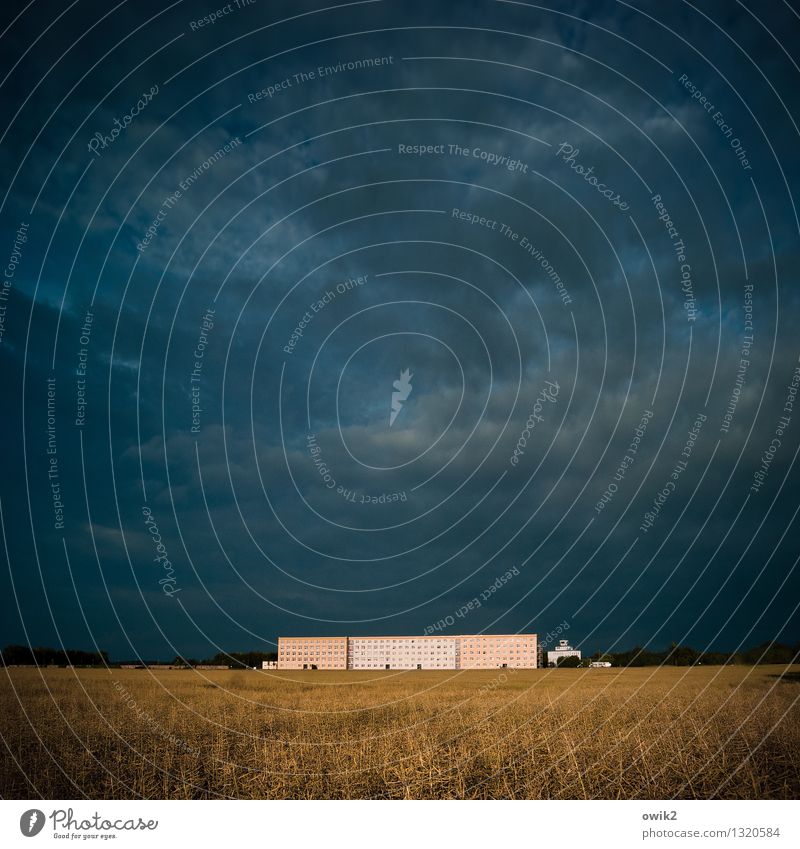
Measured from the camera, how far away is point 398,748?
18859mm

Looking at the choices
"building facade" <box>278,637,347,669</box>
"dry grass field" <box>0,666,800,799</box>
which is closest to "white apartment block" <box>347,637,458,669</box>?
"building facade" <box>278,637,347,669</box>

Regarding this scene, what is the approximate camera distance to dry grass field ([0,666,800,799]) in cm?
1513

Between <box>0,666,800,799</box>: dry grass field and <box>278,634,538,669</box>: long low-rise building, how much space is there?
7839 centimetres

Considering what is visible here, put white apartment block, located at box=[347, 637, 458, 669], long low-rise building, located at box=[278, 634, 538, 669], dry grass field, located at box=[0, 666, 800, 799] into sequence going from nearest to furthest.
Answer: dry grass field, located at box=[0, 666, 800, 799] → long low-rise building, located at box=[278, 634, 538, 669] → white apartment block, located at box=[347, 637, 458, 669]

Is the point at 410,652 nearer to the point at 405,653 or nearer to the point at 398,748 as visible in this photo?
the point at 405,653

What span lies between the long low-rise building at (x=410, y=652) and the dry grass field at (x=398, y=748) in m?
78.4

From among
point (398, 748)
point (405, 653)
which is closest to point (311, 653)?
point (405, 653)

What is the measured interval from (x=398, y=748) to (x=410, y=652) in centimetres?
10448

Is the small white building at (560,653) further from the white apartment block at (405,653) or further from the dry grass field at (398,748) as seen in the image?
the dry grass field at (398,748)

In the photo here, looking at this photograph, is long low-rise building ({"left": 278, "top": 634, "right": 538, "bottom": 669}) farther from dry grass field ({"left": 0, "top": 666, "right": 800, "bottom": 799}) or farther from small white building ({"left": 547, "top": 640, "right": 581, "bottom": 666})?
dry grass field ({"left": 0, "top": 666, "right": 800, "bottom": 799})

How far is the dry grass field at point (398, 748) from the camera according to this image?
15.1m

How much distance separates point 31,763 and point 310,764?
6306mm
